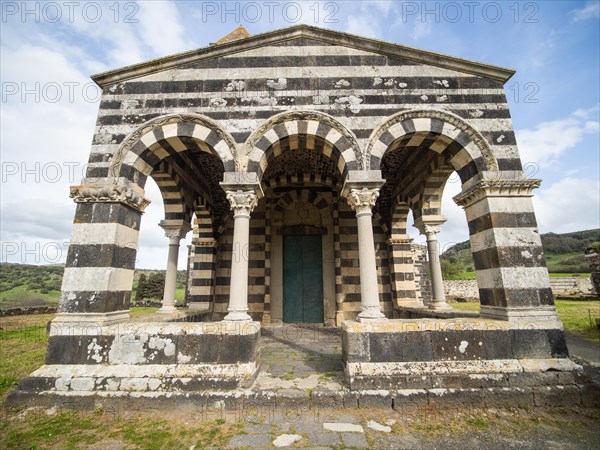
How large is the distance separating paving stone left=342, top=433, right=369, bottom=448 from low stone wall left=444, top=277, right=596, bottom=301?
76.9 feet

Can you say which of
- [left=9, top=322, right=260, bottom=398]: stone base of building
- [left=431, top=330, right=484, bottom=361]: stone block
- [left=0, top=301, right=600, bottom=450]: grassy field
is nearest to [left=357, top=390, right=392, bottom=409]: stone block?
[left=0, top=301, right=600, bottom=450]: grassy field

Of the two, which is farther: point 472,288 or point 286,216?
point 472,288

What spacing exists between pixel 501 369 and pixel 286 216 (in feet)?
23.8

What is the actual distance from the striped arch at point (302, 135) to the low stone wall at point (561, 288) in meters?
22.5

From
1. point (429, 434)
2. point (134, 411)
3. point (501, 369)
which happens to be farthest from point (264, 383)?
point (501, 369)

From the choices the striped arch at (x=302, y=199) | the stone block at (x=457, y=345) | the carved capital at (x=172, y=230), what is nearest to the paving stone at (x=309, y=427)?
the stone block at (x=457, y=345)

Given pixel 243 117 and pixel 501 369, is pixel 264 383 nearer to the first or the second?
pixel 501 369

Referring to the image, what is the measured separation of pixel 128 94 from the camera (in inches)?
228

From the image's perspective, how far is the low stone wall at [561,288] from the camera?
20734 millimetres

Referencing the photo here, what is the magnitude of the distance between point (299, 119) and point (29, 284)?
144 feet

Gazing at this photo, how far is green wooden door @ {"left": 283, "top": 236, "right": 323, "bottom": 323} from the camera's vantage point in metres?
9.55

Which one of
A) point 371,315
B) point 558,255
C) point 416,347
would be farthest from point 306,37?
point 558,255

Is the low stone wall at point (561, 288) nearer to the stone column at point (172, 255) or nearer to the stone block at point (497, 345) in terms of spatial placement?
the stone block at point (497, 345)

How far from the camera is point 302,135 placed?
563cm
